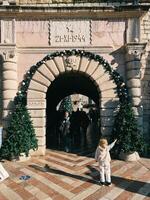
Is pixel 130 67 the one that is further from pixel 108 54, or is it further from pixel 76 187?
pixel 76 187

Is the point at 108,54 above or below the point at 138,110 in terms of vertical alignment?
above

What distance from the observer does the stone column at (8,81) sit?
11492 mm

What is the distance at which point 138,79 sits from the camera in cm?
1173

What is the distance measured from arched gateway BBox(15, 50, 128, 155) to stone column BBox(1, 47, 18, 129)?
44 cm

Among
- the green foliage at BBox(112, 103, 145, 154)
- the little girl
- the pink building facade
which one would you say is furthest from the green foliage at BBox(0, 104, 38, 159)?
the little girl

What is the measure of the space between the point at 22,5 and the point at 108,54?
3.74 meters

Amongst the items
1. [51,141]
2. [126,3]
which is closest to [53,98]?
[51,141]

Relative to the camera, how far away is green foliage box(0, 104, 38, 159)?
10.9 metres

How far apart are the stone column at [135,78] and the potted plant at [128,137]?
0.68 m

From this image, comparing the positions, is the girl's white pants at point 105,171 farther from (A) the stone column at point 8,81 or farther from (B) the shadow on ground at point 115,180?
(A) the stone column at point 8,81

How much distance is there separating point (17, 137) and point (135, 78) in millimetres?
4849

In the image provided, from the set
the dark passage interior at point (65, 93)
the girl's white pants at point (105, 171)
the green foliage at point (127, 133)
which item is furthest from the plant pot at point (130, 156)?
the girl's white pants at point (105, 171)

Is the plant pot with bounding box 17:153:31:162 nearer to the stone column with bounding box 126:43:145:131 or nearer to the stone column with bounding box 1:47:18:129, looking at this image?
the stone column with bounding box 1:47:18:129

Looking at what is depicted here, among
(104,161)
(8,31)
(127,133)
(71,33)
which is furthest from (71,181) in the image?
(8,31)
